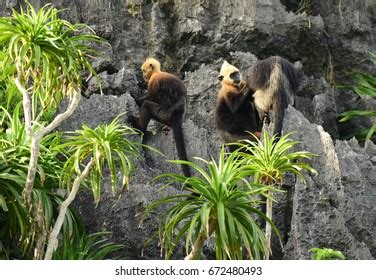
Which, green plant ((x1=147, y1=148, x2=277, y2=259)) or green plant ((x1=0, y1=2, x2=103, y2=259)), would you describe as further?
green plant ((x1=0, y1=2, x2=103, y2=259))

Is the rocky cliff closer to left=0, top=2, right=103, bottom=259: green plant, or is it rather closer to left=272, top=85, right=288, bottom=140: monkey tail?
left=272, top=85, right=288, bottom=140: monkey tail

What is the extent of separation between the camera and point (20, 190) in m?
8.57

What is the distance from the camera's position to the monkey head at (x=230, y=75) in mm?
11406

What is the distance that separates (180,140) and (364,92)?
11.3 feet

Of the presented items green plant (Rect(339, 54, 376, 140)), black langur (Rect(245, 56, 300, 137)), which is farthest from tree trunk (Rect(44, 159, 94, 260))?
green plant (Rect(339, 54, 376, 140))

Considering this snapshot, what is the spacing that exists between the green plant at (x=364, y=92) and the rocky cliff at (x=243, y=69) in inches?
7.1

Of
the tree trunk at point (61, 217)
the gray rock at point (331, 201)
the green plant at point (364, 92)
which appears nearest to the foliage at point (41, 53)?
the tree trunk at point (61, 217)

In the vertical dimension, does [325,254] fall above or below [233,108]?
below

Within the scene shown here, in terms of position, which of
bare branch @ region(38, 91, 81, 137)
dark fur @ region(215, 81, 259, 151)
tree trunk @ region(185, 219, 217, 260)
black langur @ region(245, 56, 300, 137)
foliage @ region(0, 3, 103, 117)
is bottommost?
tree trunk @ region(185, 219, 217, 260)

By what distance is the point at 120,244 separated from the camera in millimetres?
9375

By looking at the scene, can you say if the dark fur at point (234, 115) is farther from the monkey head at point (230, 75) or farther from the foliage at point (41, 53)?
the foliage at point (41, 53)

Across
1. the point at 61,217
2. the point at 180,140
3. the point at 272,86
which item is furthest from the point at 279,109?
the point at 61,217

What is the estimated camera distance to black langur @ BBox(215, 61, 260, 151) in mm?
11461

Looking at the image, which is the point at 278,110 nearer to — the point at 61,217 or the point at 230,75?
the point at 230,75
